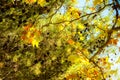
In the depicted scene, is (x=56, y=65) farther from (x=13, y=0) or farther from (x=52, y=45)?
(x=13, y=0)

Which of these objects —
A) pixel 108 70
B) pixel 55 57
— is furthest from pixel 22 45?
pixel 108 70

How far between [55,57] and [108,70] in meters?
1.02

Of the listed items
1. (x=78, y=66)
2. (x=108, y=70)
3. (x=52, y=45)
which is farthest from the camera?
(x=52, y=45)

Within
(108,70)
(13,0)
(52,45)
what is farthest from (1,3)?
(108,70)

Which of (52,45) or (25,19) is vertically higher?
(25,19)

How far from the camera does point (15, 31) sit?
214 inches

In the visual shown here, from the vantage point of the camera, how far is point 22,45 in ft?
18.6

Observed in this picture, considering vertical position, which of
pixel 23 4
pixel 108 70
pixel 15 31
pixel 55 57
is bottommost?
pixel 108 70

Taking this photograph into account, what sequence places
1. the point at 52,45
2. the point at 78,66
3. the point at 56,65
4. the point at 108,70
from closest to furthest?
the point at 78,66, the point at 108,70, the point at 52,45, the point at 56,65

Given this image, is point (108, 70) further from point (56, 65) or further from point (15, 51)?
point (15, 51)

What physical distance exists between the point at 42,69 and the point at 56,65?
0.27m

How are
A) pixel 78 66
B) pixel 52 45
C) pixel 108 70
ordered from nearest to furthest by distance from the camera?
1. pixel 78 66
2. pixel 108 70
3. pixel 52 45

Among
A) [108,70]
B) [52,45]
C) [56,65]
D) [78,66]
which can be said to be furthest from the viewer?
[56,65]

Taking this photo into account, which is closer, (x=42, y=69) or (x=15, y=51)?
(x=15, y=51)
